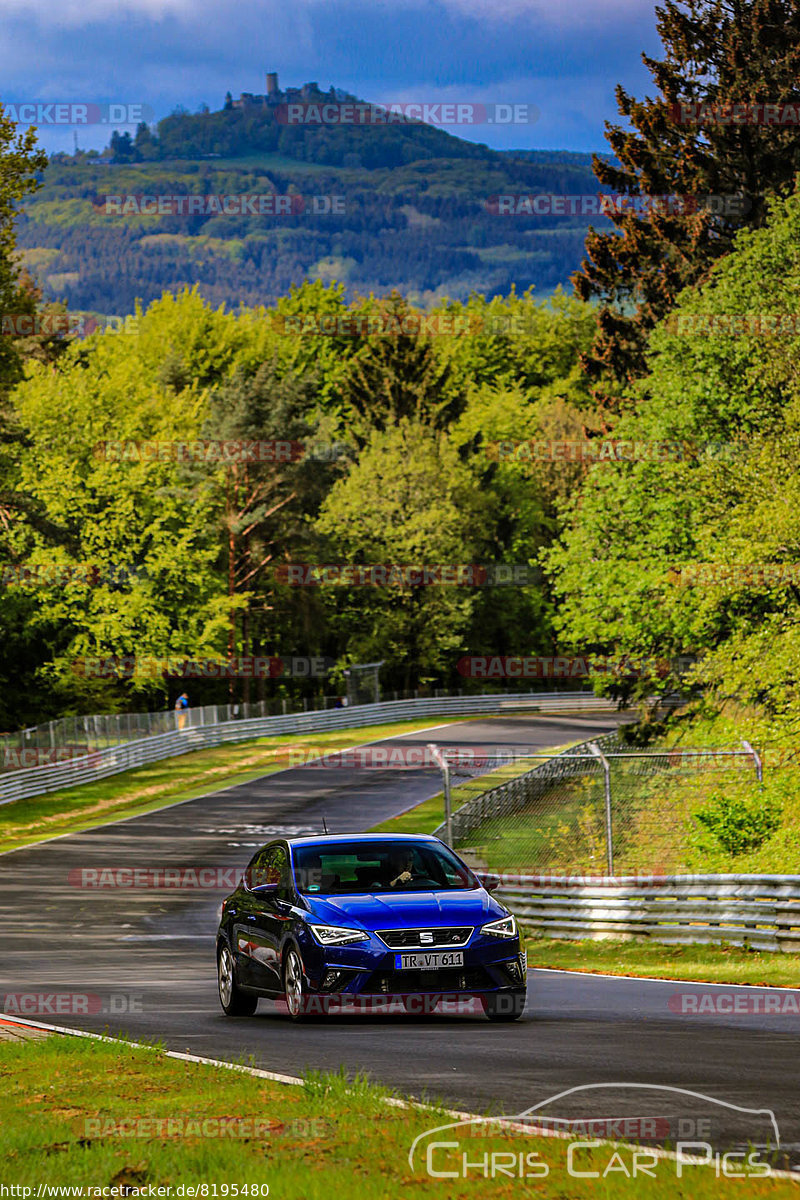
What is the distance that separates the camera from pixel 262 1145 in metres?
6.81

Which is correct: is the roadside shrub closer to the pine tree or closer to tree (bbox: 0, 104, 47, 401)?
the pine tree

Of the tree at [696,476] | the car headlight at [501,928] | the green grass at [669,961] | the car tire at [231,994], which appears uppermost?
the tree at [696,476]

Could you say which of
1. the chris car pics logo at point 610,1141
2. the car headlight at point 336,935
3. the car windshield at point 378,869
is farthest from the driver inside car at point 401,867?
the chris car pics logo at point 610,1141

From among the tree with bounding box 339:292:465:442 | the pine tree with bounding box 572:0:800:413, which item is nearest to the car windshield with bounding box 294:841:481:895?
the pine tree with bounding box 572:0:800:413

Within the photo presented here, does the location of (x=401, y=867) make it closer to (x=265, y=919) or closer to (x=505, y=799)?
(x=265, y=919)

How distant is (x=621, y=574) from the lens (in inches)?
1470

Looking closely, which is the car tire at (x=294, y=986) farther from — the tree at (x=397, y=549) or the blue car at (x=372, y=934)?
the tree at (x=397, y=549)

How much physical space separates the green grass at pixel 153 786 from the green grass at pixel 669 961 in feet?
64.9

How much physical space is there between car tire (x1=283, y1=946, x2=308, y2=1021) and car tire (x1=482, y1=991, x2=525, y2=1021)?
1.41 meters

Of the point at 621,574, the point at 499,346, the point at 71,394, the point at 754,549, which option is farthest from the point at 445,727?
the point at 499,346

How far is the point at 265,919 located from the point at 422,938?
1664 millimetres

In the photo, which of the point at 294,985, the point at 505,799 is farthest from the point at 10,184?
the point at 294,985

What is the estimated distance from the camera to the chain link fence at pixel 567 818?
24094 millimetres

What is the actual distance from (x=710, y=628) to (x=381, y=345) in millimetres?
54978
